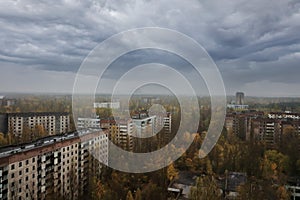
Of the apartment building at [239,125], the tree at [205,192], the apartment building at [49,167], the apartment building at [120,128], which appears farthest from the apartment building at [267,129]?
the apartment building at [49,167]

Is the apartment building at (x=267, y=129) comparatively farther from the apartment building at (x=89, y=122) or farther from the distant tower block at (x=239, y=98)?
the distant tower block at (x=239, y=98)

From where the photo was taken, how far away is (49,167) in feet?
10.3

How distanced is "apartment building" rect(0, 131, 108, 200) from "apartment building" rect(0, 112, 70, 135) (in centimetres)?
348

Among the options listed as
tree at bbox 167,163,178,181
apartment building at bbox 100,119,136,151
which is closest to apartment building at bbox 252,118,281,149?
apartment building at bbox 100,119,136,151

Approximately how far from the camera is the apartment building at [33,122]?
6.98m

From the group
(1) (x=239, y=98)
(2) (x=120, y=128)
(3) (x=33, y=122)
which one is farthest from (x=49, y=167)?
(1) (x=239, y=98)

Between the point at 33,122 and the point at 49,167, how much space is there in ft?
15.4

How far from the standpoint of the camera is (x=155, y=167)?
12.9 feet

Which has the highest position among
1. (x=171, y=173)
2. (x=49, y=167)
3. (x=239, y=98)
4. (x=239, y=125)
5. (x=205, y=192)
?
(x=239, y=98)

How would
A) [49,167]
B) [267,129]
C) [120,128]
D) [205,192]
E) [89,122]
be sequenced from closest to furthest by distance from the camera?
[205,192], [49,167], [120,128], [89,122], [267,129]

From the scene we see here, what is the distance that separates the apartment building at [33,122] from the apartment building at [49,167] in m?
3.48

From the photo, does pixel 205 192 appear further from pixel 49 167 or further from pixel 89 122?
pixel 89 122

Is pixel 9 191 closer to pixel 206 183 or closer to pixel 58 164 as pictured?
pixel 58 164

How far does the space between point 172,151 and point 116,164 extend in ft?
3.69
